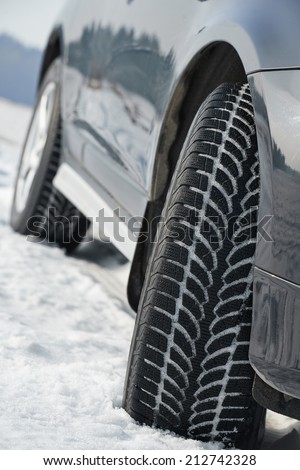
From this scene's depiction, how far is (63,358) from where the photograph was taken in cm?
286

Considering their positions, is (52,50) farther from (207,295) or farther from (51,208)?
(207,295)

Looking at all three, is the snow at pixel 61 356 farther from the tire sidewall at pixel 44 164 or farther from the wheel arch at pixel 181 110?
the wheel arch at pixel 181 110

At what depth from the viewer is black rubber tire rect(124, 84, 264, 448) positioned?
2236mm

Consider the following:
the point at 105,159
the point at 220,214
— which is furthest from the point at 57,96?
the point at 220,214

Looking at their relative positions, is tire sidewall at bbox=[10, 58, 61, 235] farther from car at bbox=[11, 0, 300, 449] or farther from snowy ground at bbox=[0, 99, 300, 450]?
car at bbox=[11, 0, 300, 449]

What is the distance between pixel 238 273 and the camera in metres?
2.23

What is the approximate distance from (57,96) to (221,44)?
81.0 inches

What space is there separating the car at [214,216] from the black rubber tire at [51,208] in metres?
1.41

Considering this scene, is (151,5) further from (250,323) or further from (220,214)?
(250,323)

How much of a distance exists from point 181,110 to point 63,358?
75 centimetres

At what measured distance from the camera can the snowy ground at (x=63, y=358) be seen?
2.27 meters

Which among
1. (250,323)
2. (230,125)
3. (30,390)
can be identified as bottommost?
(30,390)

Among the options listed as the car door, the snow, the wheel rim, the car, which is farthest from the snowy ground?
the car door

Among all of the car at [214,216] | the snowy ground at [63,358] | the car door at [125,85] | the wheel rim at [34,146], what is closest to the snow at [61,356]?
the snowy ground at [63,358]
